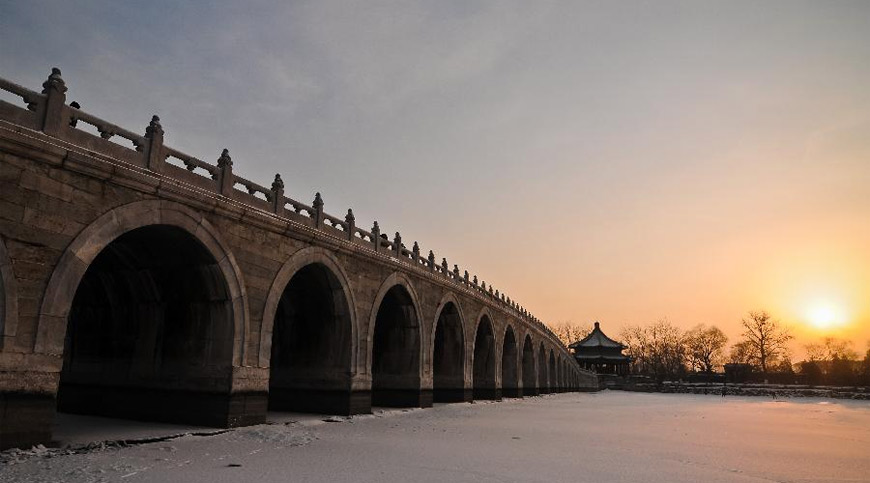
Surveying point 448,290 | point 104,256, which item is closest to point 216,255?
point 104,256

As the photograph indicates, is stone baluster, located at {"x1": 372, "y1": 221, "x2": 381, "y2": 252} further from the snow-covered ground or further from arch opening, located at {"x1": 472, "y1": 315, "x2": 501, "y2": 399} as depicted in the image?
arch opening, located at {"x1": 472, "y1": 315, "x2": 501, "y2": 399}

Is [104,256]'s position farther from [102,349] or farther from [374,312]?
[374,312]

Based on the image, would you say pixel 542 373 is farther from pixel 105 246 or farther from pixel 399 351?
pixel 105 246

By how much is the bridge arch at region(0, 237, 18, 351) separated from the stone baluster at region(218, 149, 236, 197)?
4.97m

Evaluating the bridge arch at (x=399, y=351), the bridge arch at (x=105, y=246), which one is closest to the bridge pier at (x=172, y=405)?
the bridge arch at (x=105, y=246)

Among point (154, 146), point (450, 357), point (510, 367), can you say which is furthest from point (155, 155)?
point (510, 367)

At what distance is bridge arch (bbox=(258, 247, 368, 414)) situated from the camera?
1717cm

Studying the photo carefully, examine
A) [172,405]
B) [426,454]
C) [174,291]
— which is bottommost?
[426,454]

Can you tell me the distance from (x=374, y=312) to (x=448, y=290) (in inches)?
279

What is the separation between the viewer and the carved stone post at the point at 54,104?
9.61 metres

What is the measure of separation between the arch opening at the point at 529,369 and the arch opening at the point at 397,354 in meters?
21.8

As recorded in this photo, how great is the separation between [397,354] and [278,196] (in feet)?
30.8

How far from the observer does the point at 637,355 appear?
109250mm

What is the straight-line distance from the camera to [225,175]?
13.5 m
